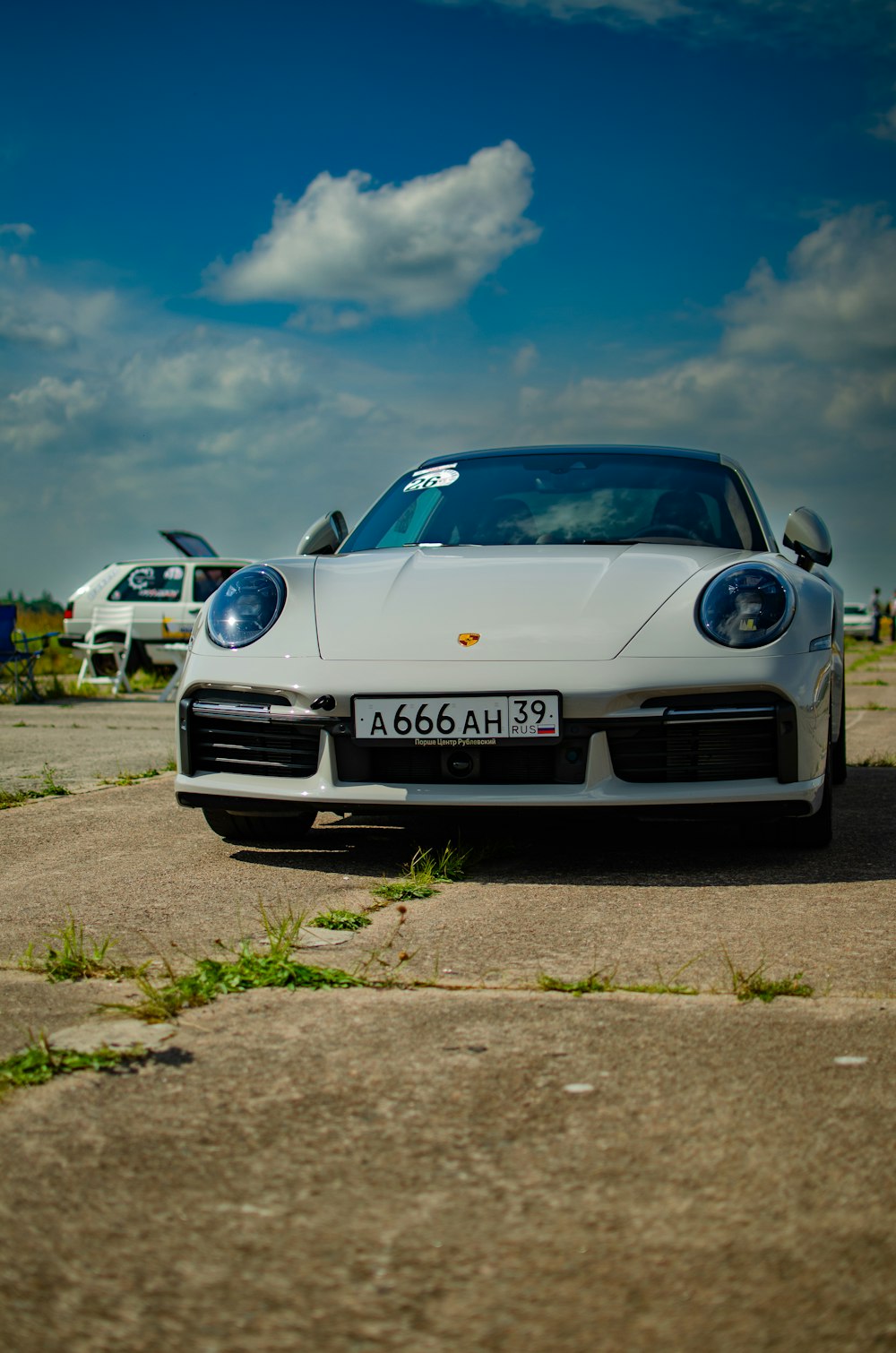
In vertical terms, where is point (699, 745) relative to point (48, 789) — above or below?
above

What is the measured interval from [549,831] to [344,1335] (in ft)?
9.74

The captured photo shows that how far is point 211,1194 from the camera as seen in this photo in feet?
4.79

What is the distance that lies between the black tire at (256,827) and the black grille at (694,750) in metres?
1.00

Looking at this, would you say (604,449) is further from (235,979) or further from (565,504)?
(235,979)

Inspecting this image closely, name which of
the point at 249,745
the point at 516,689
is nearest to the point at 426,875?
the point at 516,689

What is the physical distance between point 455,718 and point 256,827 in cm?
84

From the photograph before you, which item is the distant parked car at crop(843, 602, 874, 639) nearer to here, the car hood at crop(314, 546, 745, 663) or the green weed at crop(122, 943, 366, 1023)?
the car hood at crop(314, 546, 745, 663)

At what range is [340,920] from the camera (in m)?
2.79

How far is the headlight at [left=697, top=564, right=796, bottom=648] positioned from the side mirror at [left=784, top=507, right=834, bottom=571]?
2.79 feet

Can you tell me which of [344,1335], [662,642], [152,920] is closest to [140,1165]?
[344,1335]

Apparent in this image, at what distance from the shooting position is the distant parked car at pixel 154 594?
1538 cm

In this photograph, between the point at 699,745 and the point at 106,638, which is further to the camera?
the point at 106,638

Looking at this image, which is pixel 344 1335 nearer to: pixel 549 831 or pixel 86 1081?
pixel 86 1081

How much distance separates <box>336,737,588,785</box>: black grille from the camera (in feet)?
10.9
